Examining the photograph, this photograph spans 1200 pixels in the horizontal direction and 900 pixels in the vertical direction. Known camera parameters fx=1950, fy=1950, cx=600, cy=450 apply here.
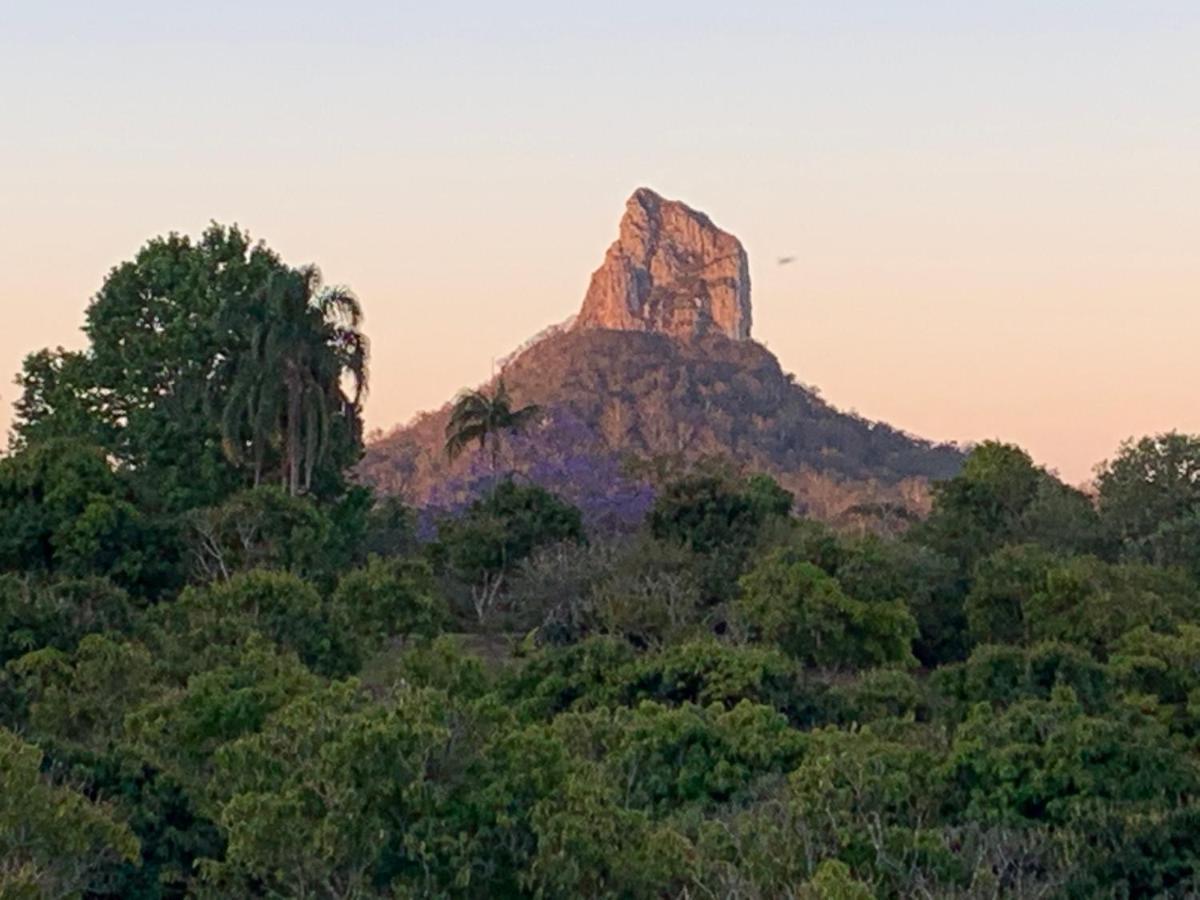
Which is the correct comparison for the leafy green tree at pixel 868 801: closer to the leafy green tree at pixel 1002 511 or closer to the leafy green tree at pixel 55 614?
the leafy green tree at pixel 55 614

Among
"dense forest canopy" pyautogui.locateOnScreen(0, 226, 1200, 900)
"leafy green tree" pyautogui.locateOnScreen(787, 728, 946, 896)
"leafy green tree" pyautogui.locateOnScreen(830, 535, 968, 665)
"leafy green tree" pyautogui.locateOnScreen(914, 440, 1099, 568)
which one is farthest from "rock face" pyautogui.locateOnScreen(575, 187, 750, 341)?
"leafy green tree" pyautogui.locateOnScreen(787, 728, 946, 896)

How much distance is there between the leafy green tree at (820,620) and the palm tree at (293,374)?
10.3 meters

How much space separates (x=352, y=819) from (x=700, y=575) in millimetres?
30038

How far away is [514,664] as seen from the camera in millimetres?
34906

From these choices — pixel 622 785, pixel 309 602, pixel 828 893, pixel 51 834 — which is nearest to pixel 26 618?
pixel 309 602

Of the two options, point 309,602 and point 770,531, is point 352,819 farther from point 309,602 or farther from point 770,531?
point 770,531

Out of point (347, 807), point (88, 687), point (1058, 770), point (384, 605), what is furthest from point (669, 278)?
point (347, 807)

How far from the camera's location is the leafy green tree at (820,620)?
39.1 m

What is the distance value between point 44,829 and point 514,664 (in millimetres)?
19614

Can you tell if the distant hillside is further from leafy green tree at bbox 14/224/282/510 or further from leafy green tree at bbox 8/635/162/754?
leafy green tree at bbox 8/635/162/754

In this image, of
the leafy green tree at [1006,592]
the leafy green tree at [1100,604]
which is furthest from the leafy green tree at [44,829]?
the leafy green tree at [1006,592]

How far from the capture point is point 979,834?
1920 cm

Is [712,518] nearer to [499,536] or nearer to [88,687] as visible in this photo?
[499,536]

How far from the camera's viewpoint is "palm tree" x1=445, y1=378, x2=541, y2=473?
5472 cm
